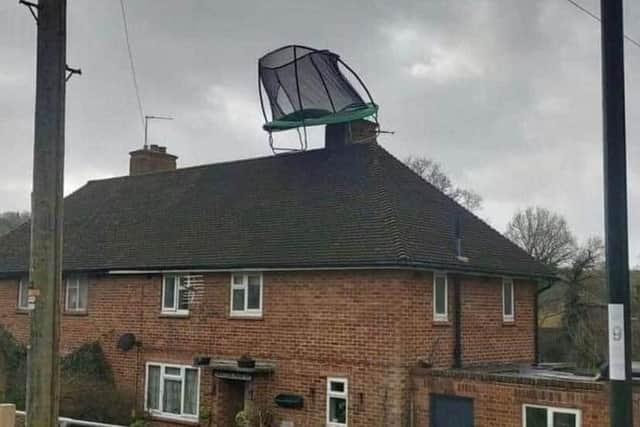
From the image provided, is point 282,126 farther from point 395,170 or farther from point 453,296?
point 453,296

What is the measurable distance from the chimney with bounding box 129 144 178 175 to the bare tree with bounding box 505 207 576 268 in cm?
2673

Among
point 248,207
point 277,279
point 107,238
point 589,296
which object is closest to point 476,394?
point 277,279

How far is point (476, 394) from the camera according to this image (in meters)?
14.7

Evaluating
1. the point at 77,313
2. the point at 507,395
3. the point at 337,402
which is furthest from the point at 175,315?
the point at 507,395

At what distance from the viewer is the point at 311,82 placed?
21.6m

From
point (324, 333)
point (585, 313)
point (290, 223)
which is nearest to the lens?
point (324, 333)

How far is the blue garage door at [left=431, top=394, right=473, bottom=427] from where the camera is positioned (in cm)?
1485

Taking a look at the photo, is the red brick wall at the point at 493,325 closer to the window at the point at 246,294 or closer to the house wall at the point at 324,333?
the house wall at the point at 324,333

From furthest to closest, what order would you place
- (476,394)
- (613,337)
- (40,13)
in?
(476,394) < (40,13) < (613,337)

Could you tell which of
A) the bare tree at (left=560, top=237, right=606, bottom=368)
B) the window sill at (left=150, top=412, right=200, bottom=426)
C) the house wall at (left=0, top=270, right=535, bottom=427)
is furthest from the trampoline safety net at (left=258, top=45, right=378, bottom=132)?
the bare tree at (left=560, top=237, right=606, bottom=368)

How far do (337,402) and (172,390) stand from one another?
5.33 m

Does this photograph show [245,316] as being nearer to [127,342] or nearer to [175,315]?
[175,315]

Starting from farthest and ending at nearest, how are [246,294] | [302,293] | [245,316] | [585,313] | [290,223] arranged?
[585,313] → [290,223] → [246,294] → [245,316] → [302,293]

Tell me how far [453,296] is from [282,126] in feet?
26.1
